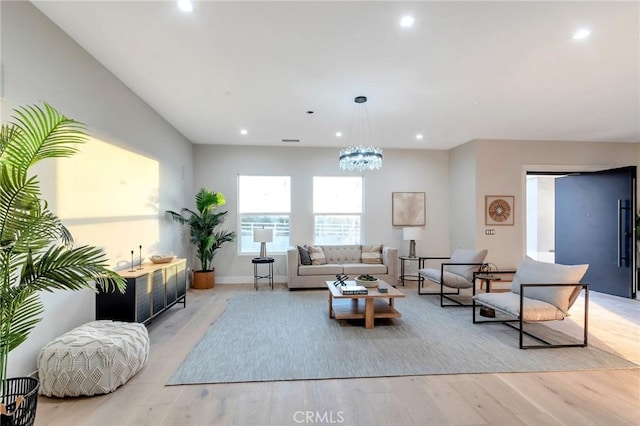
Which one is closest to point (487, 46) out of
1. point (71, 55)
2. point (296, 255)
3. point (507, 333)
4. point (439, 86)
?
point (439, 86)

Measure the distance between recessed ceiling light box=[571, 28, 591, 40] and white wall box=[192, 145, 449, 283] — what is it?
14.0 feet

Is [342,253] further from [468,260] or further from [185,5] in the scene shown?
[185,5]

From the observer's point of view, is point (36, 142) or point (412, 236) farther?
point (412, 236)

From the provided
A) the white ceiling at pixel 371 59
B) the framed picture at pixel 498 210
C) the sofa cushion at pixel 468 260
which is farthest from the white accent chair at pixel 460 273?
the white ceiling at pixel 371 59

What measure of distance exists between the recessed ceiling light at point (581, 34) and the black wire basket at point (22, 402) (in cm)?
454

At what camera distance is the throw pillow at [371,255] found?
6.14 m

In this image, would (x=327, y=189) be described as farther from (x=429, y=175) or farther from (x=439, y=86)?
(x=439, y=86)

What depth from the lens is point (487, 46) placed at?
9.04ft

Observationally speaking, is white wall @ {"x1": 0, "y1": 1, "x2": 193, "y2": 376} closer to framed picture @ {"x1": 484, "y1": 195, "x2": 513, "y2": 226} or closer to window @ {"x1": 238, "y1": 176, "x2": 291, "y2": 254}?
window @ {"x1": 238, "y1": 176, "x2": 291, "y2": 254}

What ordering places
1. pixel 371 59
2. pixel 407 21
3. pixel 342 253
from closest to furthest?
pixel 407 21 → pixel 371 59 → pixel 342 253

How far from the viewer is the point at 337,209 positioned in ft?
22.2

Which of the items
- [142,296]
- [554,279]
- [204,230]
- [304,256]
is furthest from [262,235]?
[554,279]

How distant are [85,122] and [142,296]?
1.86 meters

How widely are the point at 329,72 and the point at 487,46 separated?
1.50 meters
